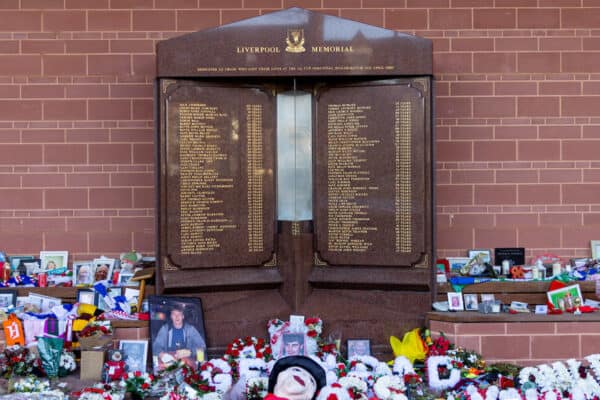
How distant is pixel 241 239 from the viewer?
5375 millimetres

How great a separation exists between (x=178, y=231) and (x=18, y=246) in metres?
1.69

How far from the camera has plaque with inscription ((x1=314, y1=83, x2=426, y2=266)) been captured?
5.31m

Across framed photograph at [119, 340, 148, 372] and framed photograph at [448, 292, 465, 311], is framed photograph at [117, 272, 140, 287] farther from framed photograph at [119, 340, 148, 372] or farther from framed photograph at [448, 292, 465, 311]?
framed photograph at [448, 292, 465, 311]

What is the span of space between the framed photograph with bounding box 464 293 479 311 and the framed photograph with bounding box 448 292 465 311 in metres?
0.07

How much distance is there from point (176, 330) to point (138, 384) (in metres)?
0.65

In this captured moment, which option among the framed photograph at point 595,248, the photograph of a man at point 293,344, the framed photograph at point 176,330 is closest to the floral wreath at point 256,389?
the photograph of a man at point 293,344

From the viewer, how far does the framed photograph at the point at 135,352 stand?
16.3 feet

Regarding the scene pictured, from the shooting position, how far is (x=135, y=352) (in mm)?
5020

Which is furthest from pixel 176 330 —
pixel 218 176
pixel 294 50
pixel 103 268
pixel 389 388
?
pixel 294 50

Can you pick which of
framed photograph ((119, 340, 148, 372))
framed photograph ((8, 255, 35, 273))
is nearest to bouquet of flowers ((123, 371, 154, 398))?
framed photograph ((119, 340, 148, 372))

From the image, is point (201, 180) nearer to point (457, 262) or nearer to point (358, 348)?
point (358, 348)

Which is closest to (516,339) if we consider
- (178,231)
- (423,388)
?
(423,388)

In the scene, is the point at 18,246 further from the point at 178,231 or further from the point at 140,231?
the point at 178,231

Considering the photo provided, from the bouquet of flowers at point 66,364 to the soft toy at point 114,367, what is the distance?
27 centimetres
